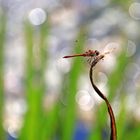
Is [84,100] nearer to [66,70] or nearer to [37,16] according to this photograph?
[66,70]

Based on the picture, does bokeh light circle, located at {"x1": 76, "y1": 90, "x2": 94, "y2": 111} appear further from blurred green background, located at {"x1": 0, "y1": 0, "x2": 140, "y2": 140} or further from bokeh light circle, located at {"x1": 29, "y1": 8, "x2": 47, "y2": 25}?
bokeh light circle, located at {"x1": 29, "y1": 8, "x2": 47, "y2": 25}

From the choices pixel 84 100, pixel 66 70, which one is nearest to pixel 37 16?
pixel 84 100

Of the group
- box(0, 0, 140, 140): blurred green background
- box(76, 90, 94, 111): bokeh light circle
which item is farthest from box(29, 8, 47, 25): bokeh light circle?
box(76, 90, 94, 111): bokeh light circle

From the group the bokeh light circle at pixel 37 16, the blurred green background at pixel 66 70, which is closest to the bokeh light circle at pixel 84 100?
the blurred green background at pixel 66 70

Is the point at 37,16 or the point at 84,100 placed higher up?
the point at 37,16

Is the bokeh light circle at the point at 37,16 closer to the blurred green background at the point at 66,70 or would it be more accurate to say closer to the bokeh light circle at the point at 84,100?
the blurred green background at the point at 66,70

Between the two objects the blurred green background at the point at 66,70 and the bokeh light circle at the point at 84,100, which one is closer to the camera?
the blurred green background at the point at 66,70

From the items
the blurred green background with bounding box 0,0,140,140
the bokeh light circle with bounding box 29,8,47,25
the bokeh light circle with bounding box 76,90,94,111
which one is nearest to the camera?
the blurred green background with bounding box 0,0,140,140

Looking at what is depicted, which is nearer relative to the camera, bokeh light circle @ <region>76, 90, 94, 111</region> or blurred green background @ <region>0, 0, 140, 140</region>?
blurred green background @ <region>0, 0, 140, 140</region>
